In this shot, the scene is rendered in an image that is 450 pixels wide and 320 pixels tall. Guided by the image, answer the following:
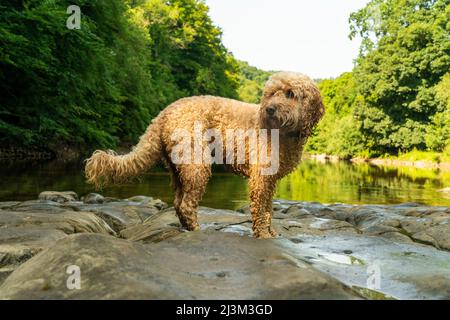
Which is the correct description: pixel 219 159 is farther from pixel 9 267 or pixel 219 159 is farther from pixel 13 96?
pixel 13 96

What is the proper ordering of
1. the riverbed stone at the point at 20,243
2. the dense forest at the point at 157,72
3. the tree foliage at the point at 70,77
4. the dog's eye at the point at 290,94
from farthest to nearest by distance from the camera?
the dense forest at the point at 157,72
the tree foliage at the point at 70,77
the dog's eye at the point at 290,94
the riverbed stone at the point at 20,243

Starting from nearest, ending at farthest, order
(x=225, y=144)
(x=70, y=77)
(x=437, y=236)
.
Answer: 1. (x=225, y=144)
2. (x=437, y=236)
3. (x=70, y=77)

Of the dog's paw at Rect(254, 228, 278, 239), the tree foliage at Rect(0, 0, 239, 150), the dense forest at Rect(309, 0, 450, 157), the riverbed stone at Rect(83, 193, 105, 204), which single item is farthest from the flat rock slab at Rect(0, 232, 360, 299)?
the dense forest at Rect(309, 0, 450, 157)

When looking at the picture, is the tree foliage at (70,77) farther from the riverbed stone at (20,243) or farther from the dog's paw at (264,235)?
the dog's paw at (264,235)

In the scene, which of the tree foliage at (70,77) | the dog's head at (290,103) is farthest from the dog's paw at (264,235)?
the tree foliage at (70,77)

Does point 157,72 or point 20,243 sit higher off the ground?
point 157,72

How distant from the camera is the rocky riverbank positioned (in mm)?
2494

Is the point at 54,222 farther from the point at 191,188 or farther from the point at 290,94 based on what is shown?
the point at 290,94

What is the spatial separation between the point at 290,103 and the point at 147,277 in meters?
3.01

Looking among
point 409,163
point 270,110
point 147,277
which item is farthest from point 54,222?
point 409,163

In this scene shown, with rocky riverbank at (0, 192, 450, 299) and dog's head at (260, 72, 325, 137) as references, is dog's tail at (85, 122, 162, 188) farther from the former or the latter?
dog's head at (260, 72, 325, 137)

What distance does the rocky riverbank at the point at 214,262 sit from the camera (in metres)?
2.49

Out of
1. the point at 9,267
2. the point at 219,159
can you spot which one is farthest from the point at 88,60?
the point at 9,267

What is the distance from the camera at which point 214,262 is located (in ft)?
11.7
